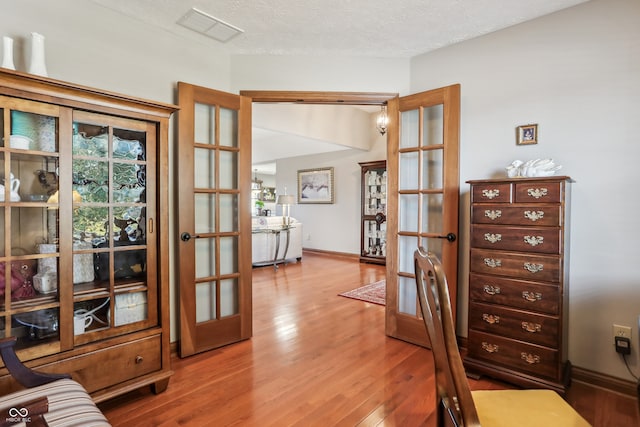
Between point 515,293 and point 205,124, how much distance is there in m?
2.60

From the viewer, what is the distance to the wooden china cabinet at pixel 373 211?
21.7 feet

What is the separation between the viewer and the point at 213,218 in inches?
108

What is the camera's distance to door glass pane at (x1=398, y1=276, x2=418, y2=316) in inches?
115

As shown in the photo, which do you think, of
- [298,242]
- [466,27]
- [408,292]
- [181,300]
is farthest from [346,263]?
[466,27]

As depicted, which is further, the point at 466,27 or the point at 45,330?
the point at 466,27

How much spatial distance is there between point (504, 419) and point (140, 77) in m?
2.86

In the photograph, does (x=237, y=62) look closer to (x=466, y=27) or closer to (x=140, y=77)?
(x=140, y=77)

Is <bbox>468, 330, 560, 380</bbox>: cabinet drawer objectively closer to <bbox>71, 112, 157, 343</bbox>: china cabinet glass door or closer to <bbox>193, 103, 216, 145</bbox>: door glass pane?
<bbox>71, 112, 157, 343</bbox>: china cabinet glass door

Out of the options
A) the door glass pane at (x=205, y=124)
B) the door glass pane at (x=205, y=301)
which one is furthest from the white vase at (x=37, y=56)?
the door glass pane at (x=205, y=301)

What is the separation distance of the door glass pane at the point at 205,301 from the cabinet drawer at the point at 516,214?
83.8 inches

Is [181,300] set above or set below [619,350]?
above

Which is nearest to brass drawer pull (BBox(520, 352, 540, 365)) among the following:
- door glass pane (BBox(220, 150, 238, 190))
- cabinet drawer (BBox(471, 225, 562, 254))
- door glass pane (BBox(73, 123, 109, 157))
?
cabinet drawer (BBox(471, 225, 562, 254))

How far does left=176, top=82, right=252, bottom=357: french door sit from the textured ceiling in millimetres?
510

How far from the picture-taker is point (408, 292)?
2.95 m
